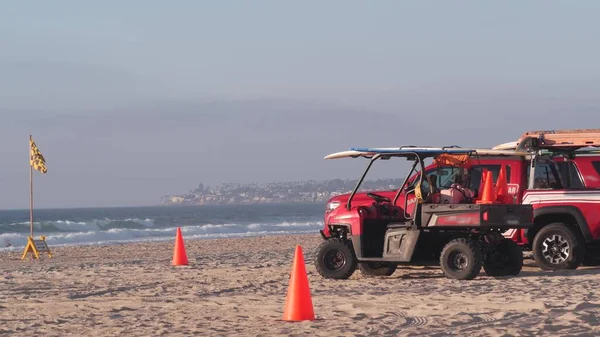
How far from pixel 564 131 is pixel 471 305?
18.1 ft

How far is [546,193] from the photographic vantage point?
51.5 feet

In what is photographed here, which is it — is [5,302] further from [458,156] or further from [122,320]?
[458,156]

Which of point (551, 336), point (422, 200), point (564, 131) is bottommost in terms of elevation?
point (551, 336)

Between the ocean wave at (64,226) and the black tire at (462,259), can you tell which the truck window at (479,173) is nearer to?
the black tire at (462,259)

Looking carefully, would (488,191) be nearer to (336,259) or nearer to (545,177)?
(545,177)

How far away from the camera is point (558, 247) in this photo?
15.8 metres

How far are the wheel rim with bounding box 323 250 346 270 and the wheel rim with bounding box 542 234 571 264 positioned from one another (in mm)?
3351

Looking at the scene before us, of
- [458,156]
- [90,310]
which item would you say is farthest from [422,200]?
[90,310]

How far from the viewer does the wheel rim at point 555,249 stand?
15.7m

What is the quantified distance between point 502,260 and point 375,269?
6.68ft

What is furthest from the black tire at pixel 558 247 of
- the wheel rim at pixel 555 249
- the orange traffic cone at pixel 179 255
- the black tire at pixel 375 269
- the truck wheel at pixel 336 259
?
the orange traffic cone at pixel 179 255

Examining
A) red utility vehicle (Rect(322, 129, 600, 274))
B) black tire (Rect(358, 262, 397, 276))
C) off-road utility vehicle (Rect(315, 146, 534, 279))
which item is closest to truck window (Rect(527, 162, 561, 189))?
red utility vehicle (Rect(322, 129, 600, 274))

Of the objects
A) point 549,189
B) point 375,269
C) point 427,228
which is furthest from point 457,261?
point 549,189

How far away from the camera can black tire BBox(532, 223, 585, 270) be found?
15594 millimetres
